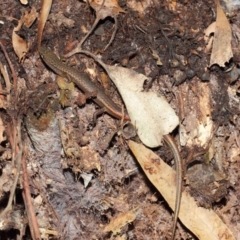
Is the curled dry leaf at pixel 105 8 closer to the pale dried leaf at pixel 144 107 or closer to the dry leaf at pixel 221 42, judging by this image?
the pale dried leaf at pixel 144 107

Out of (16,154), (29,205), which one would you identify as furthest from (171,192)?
(16,154)

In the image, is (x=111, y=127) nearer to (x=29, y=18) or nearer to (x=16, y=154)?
(x=16, y=154)

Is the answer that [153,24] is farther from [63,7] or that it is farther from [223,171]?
[223,171]

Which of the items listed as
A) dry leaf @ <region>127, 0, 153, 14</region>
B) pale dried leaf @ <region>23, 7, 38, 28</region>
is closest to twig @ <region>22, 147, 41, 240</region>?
pale dried leaf @ <region>23, 7, 38, 28</region>

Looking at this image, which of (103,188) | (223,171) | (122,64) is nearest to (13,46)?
(122,64)

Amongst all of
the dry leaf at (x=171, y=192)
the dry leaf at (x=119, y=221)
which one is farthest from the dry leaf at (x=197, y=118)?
the dry leaf at (x=119, y=221)
